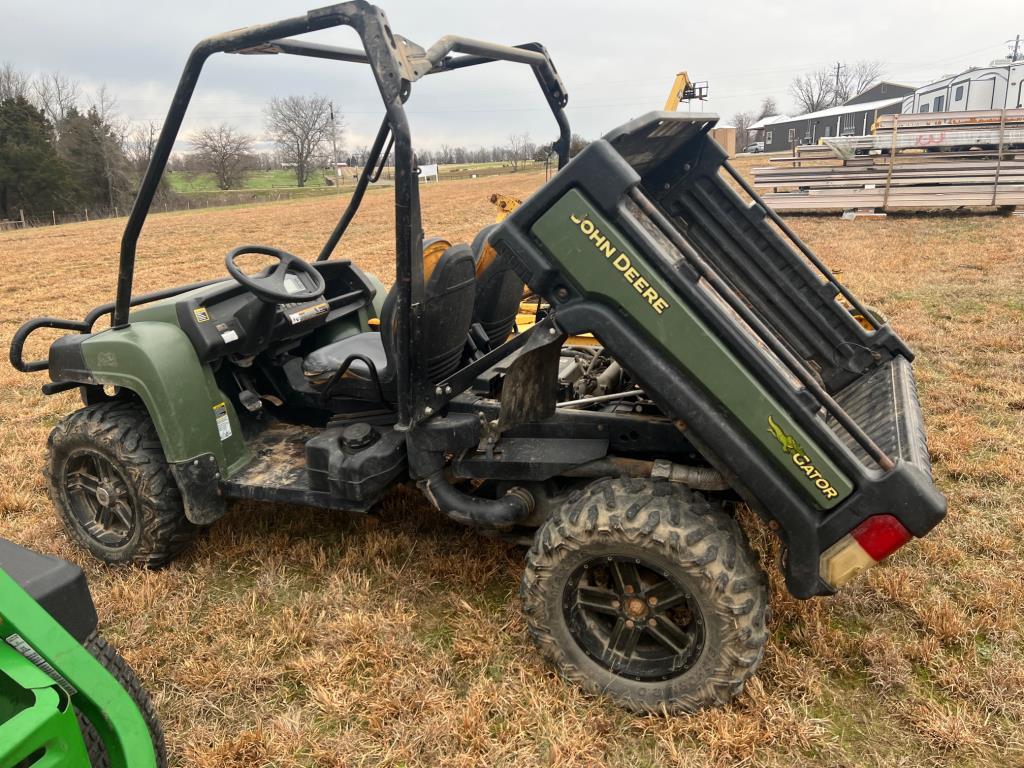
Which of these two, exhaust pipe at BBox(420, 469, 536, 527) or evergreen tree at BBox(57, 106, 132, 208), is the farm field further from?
evergreen tree at BBox(57, 106, 132, 208)

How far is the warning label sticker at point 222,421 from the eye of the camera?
3160 mm

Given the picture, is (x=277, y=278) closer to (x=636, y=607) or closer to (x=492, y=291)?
(x=492, y=291)

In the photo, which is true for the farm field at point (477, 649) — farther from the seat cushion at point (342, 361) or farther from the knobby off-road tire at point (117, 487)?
the seat cushion at point (342, 361)

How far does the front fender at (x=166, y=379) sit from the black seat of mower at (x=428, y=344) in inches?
17.7

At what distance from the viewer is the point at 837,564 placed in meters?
2.13

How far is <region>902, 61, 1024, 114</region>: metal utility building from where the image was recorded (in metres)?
24.0

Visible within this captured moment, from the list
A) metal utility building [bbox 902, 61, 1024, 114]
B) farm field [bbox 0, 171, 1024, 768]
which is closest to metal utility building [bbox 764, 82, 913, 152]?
metal utility building [bbox 902, 61, 1024, 114]

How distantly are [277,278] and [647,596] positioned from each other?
2.18 meters

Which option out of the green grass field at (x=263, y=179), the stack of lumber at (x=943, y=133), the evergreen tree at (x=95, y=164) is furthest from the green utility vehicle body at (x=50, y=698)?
the green grass field at (x=263, y=179)

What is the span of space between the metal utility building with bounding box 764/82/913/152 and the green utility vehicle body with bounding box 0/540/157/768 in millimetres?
55644

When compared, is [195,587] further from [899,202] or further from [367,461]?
[899,202]

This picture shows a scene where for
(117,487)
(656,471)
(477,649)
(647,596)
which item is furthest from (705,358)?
(117,487)

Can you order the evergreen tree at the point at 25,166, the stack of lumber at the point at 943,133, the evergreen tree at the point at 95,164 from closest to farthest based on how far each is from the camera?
the stack of lumber at the point at 943,133, the evergreen tree at the point at 25,166, the evergreen tree at the point at 95,164

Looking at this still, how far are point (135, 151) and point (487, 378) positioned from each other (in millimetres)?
59495
